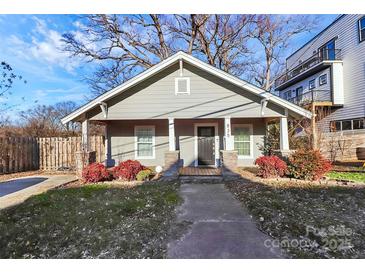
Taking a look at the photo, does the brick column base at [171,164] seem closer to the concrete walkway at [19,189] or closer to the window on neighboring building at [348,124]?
the concrete walkway at [19,189]

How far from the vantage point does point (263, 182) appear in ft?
23.1

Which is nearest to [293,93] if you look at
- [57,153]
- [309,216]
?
[309,216]

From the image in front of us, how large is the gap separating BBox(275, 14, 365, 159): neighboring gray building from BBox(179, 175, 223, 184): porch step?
7346mm

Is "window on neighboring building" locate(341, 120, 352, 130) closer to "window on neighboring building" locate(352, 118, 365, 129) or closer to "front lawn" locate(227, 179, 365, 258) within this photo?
"window on neighboring building" locate(352, 118, 365, 129)

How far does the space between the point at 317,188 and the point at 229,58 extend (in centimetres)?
1541

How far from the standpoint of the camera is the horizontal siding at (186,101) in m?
8.52

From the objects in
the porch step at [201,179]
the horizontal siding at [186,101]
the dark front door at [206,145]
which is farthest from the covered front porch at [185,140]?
the porch step at [201,179]

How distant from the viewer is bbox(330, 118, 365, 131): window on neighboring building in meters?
13.8

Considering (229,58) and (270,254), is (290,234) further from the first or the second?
(229,58)

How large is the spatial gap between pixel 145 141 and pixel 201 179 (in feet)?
13.8

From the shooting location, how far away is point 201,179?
7.80m

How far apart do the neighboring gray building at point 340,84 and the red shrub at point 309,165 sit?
497cm

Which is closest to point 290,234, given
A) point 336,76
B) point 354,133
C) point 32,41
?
point 32,41

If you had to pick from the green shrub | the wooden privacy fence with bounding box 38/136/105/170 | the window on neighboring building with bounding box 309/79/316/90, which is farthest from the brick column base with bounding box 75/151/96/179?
the window on neighboring building with bounding box 309/79/316/90
